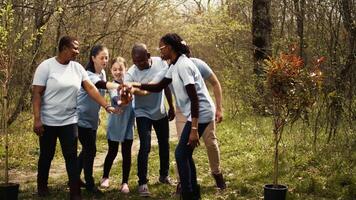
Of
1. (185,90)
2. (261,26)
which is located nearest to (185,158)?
(185,90)

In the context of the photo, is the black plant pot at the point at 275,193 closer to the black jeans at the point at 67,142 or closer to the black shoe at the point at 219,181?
the black shoe at the point at 219,181

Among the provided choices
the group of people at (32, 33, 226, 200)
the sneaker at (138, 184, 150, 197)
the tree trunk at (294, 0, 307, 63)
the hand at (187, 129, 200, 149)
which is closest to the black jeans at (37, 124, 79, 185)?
the group of people at (32, 33, 226, 200)

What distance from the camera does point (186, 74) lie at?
5219 millimetres

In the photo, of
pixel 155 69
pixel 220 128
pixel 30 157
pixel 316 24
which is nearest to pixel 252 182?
pixel 155 69

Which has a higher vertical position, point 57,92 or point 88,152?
point 57,92

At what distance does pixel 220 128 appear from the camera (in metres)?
13.0

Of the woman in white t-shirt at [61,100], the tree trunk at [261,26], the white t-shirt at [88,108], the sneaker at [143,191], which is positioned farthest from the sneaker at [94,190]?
the tree trunk at [261,26]

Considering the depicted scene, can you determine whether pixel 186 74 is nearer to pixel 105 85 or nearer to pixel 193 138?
pixel 193 138

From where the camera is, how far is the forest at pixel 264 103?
6035mm

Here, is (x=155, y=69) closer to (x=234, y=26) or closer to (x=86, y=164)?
(x=86, y=164)

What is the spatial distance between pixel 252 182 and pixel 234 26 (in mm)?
10807

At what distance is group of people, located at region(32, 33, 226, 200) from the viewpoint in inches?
212

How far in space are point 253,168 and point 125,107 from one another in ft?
7.70

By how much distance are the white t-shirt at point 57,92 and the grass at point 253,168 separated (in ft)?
3.75
